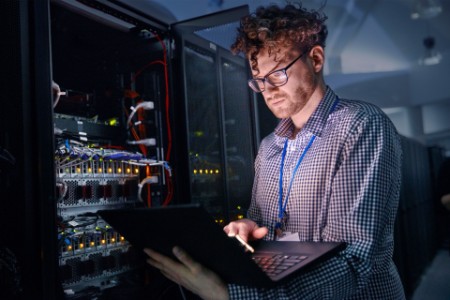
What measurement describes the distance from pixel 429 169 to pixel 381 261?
5712 millimetres

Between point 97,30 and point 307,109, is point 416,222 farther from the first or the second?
point 97,30

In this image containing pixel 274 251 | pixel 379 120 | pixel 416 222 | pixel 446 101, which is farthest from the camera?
pixel 446 101

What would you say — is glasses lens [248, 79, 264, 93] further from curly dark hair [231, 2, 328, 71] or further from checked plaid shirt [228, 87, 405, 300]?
checked plaid shirt [228, 87, 405, 300]

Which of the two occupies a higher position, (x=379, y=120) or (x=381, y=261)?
(x=379, y=120)

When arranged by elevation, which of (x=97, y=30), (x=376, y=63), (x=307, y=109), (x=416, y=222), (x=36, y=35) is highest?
(x=376, y=63)

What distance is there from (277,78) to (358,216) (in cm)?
52

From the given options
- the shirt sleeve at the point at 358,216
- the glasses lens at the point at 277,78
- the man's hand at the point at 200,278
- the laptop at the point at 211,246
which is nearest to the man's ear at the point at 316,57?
the glasses lens at the point at 277,78

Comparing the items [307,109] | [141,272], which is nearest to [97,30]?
[307,109]

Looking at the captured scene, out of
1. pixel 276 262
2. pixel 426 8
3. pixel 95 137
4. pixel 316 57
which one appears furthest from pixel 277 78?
pixel 426 8

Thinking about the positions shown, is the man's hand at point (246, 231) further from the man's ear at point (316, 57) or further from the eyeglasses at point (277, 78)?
the man's ear at point (316, 57)

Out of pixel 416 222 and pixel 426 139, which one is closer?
pixel 416 222

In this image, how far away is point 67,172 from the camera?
1.44m

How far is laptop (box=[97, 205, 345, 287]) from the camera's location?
716 millimetres

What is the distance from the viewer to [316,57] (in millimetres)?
1310
